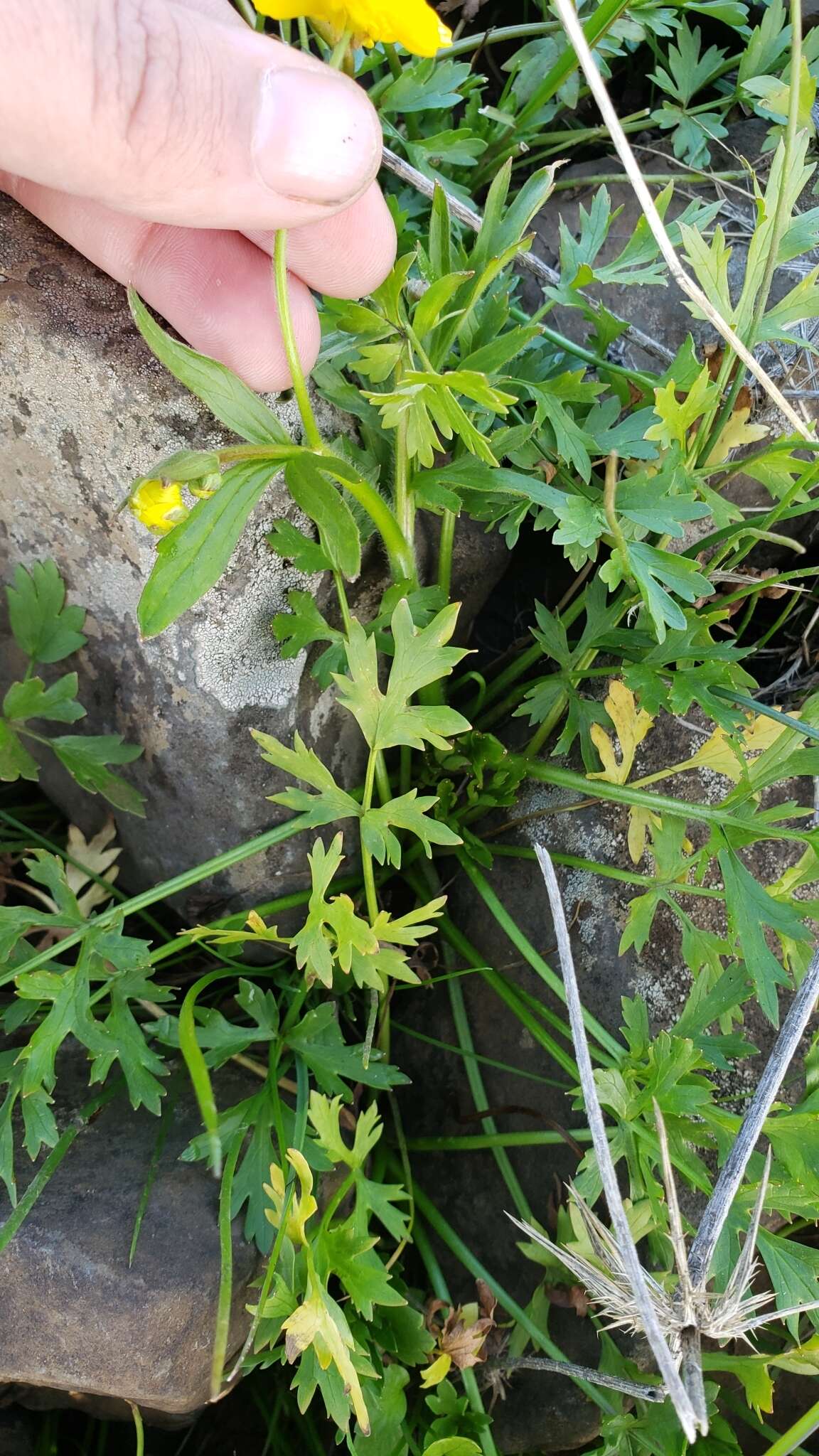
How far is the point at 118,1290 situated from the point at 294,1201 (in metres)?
0.36

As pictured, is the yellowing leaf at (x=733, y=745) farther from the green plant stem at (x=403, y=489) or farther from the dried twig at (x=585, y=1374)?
the dried twig at (x=585, y=1374)

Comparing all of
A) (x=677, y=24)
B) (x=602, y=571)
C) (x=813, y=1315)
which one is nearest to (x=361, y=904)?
(x=602, y=571)

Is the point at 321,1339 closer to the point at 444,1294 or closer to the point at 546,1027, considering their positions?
the point at 444,1294

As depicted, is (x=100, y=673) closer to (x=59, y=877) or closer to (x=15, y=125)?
(x=59, y=877)

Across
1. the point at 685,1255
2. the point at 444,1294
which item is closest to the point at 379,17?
the point at 685,1255

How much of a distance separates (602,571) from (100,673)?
39.2 inches

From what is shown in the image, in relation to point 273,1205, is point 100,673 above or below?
above

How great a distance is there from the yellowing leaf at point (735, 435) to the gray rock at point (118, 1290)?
5.06 feet

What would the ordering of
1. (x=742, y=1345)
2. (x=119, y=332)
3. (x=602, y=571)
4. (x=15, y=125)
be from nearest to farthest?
(x=15, y=125) → (x=602, y=571) → (x=119, y=332) → (x=742, y=1345)

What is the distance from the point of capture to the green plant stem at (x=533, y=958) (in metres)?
1.63

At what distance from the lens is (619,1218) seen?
46.1 inches

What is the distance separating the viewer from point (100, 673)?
6.19 feet

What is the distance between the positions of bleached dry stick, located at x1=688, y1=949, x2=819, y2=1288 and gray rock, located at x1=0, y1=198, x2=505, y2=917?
0.98 m

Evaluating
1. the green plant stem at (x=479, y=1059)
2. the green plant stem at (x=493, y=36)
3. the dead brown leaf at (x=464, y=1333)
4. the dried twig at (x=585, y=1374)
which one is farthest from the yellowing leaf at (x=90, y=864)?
the green plant stem at (x=493, y=36)
